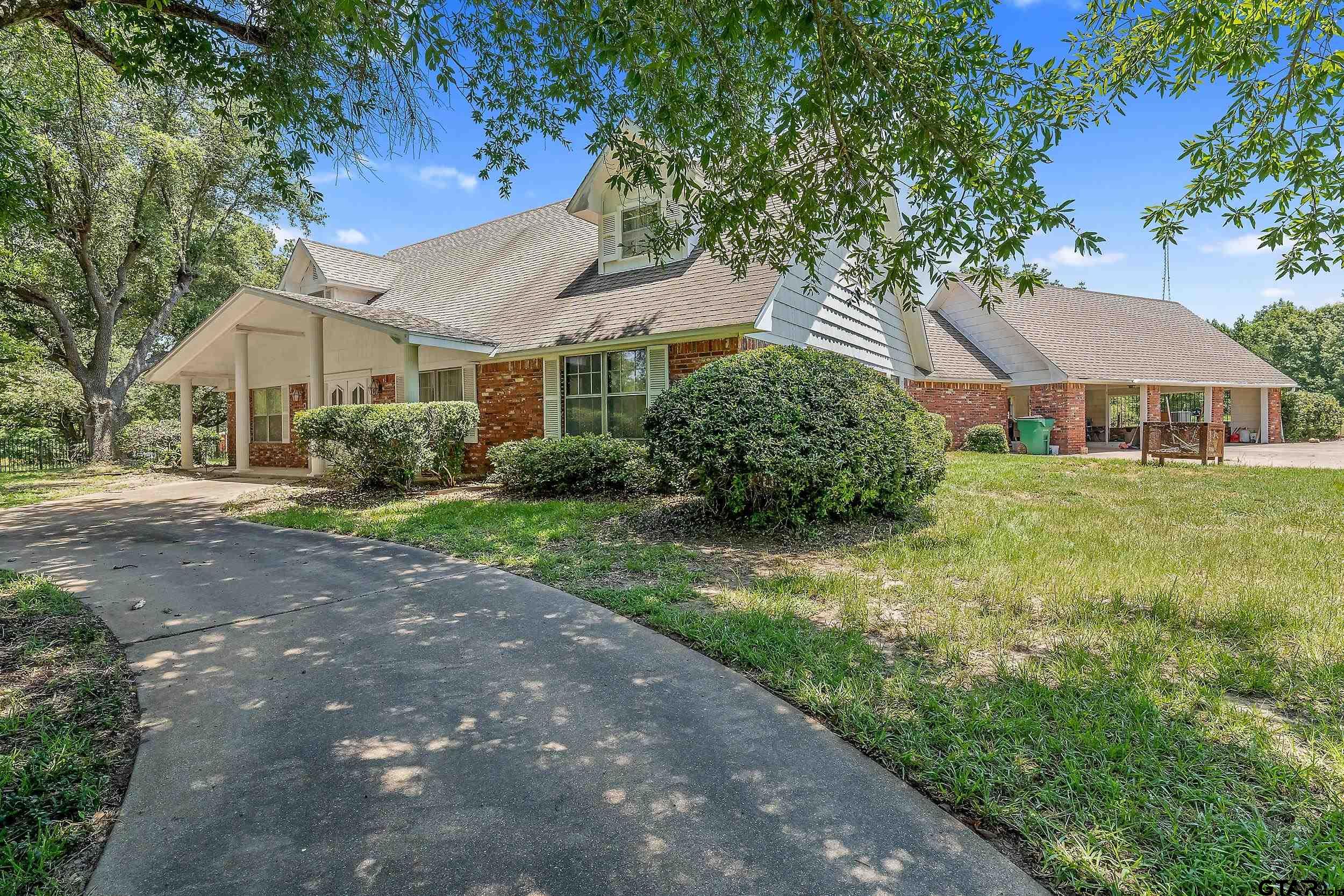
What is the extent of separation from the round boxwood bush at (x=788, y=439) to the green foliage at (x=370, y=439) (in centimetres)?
552

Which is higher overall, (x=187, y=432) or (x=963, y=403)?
(x=963, y=403)

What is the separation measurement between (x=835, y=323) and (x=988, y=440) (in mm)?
9560

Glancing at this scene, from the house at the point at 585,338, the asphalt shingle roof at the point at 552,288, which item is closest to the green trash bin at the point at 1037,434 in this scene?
the house at the point at 585,338

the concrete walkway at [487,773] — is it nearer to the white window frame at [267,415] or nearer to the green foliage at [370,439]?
the green foliage at [370,439]

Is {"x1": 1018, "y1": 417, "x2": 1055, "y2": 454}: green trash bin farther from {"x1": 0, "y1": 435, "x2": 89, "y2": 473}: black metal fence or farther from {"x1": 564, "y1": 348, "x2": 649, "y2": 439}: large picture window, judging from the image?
{"x1": 0, "y1": 435, "x2": 89, "y2": 473}: black metal fence

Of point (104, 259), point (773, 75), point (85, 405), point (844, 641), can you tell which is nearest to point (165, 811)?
point (844, 641)

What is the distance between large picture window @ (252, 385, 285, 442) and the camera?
17.6 meters

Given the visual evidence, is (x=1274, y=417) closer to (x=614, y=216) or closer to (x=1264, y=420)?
(x=1264, y=420)

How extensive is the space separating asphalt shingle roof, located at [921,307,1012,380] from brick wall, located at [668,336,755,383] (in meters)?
10.4

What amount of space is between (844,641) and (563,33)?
5593 mm

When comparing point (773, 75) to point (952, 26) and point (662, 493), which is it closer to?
point (952, 26)

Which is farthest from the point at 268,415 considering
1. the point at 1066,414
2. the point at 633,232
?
the point at 1066,414

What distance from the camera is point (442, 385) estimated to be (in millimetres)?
13867

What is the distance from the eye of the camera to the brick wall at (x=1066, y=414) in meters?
19.9
